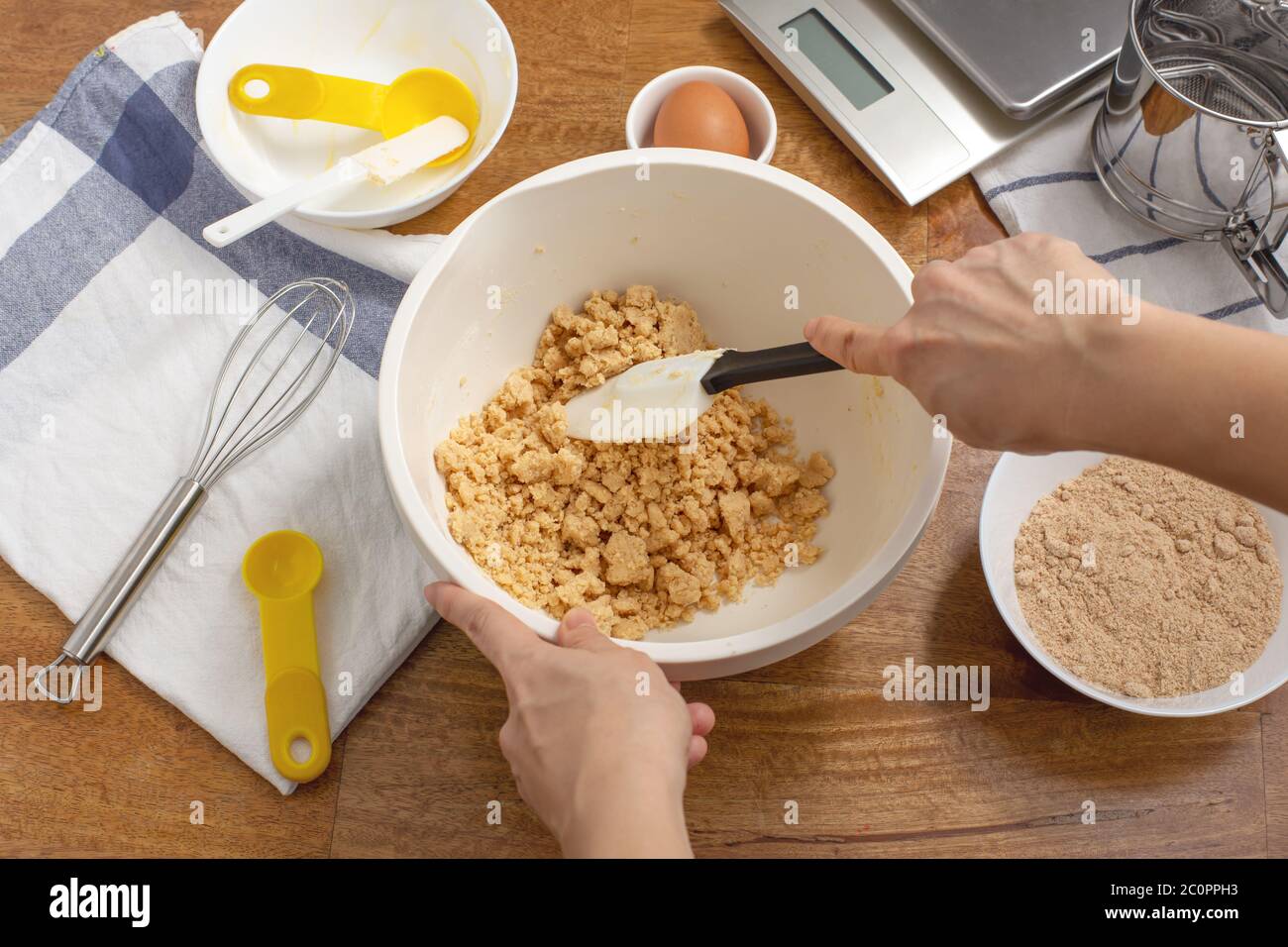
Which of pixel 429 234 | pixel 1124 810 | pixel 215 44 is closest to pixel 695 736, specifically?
pixel 1124 810

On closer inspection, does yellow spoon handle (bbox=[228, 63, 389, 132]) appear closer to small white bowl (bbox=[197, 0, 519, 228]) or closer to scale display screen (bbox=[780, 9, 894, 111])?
small white bowl (bbox=[197, 0, 519, 228])

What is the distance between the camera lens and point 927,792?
83 cm

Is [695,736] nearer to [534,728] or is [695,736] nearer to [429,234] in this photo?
[534,728]

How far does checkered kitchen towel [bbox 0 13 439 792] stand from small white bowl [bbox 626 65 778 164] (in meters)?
0.24

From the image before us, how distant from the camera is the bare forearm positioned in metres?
0.53

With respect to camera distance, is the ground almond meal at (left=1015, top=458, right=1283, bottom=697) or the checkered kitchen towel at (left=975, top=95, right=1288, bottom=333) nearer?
the ground almond meal at (left=1015, top=458, right=1283, bottom=697)

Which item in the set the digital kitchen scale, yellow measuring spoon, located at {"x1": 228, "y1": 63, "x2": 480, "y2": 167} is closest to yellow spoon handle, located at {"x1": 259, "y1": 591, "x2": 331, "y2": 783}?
yellow measuring spoon, located at {"x1": 228, "y1": 63, "x2": 480, "y2": 167}

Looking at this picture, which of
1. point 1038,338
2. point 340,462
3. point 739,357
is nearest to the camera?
point 1038,338

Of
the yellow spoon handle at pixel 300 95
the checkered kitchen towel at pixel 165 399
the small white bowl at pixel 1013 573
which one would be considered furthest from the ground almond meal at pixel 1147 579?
the yellow spoon handle at pixel 300 95

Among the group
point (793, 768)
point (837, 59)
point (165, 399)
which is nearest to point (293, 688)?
point (165, 399)

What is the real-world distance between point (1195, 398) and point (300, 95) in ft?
2.72

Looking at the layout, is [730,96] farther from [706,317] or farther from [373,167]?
[373,167]

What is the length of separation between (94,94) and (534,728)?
2.58 feet

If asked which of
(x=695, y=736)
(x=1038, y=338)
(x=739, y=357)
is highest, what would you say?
(x=1038, y=338)
